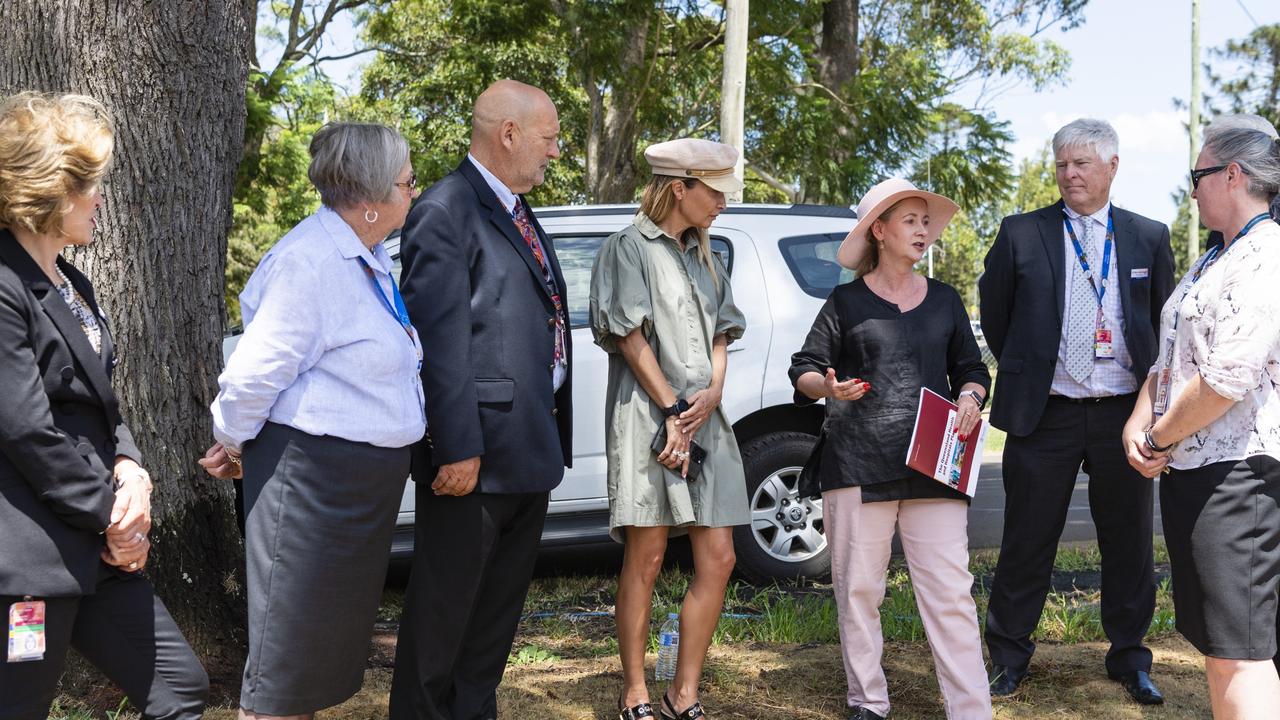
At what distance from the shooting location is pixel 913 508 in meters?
4.21

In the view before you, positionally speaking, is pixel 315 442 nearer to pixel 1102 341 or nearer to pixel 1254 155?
pixel 1254 155

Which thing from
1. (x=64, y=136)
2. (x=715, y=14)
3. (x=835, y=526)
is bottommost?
(x=835, y=526)

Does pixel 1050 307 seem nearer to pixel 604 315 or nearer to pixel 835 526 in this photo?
pixel 835 526

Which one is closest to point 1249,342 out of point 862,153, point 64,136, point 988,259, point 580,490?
point 988,259

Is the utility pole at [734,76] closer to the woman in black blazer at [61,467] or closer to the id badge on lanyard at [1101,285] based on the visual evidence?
the id badge on lanyard at [1101,285]

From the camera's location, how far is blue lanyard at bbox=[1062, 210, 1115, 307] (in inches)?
182

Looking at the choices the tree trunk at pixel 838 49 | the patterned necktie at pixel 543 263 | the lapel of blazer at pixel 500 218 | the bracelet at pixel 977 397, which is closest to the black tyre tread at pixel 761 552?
the bracelet at pixel 977 397

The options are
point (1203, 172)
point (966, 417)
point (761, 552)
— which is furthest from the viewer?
point (761, 552)

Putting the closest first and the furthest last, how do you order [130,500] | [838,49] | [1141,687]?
[130,500]
[1141,687]
[838,49]

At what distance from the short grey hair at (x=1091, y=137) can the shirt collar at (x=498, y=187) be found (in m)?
2.18

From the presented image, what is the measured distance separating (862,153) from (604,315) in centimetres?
1186

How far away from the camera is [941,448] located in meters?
4.11

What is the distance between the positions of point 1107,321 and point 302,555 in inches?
123

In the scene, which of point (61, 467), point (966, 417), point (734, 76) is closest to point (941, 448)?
point (966, 417)
